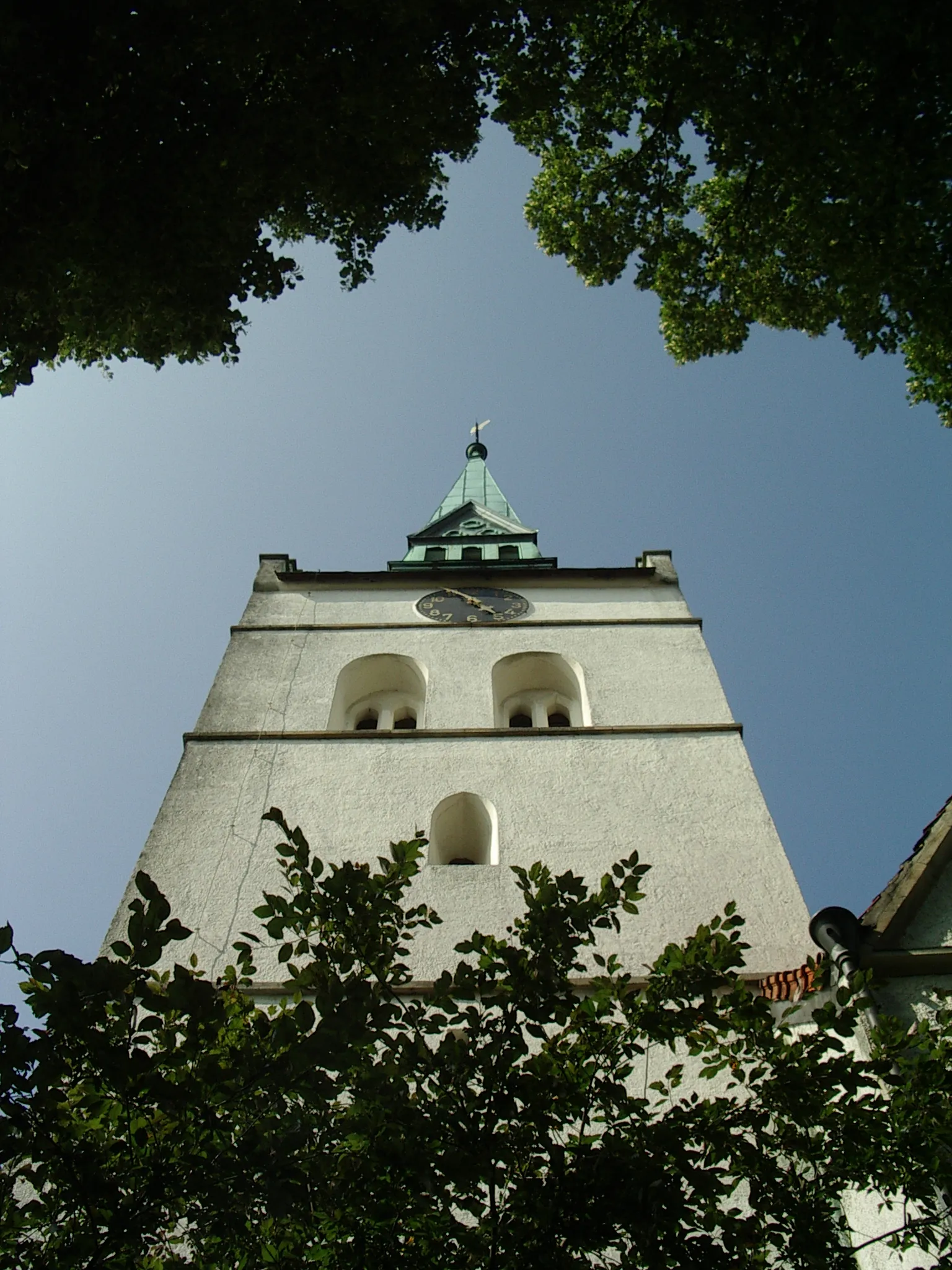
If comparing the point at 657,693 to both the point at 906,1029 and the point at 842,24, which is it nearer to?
the point at 906,1029

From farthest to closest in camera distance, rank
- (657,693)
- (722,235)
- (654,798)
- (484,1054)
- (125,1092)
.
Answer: (657,693)
(654,798)
(722,235)
(484,1054)
(125,1092)

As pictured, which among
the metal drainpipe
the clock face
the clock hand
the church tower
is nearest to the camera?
the metal drainpipe

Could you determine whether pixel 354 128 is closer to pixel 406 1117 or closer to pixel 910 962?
pixel 406 1117

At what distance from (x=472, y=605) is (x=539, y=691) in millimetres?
2628

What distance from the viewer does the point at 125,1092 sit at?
389 centimetres

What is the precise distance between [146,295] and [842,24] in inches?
167

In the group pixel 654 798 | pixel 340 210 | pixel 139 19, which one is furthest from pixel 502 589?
pixel 139 19

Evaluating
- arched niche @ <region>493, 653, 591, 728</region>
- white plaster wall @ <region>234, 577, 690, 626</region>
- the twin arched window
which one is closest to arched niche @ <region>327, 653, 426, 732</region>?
the twin arched window

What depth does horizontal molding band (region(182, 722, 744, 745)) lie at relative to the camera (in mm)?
12609

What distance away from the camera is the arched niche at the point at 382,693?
15.0m

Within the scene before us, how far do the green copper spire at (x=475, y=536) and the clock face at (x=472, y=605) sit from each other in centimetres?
208

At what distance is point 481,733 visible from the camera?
42.0 ft

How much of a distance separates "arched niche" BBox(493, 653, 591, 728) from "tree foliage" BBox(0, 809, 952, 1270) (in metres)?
9.74

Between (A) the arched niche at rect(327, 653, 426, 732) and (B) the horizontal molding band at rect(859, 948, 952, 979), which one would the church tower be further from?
(B) the horizontal molding band at rect(859, 948, 952, 979)
